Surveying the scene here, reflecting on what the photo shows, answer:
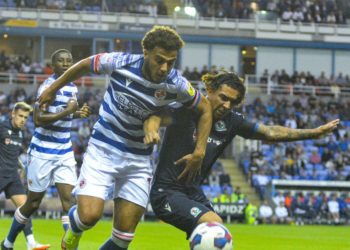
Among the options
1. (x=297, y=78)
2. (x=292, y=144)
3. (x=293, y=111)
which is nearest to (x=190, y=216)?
(x=292, y=144)

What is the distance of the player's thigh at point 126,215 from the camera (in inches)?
336

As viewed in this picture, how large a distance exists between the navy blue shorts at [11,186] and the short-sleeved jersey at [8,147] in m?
0.09

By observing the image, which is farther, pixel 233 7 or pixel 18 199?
pixel 233 7

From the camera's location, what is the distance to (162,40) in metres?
8.08

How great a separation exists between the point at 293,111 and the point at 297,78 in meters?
6.09

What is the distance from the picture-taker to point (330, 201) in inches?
1243

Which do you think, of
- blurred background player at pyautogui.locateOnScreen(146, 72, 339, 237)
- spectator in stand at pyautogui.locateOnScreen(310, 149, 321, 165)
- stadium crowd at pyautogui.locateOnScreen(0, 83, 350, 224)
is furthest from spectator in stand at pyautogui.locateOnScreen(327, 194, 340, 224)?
blurred background player at pyautogui.locateOnScreen(146, 72, 339, 237)

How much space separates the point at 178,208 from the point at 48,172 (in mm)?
3514

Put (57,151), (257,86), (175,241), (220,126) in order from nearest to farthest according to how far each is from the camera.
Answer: (220,126), (57,151), (175,241), (257,86)

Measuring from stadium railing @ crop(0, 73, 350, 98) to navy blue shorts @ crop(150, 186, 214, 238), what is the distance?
31223 millimetres

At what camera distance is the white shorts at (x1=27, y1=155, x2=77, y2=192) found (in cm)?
1154

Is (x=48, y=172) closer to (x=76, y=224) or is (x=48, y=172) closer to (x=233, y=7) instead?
(x=76, y=224)

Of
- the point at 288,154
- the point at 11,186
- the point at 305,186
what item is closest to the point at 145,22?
the point at 288,154

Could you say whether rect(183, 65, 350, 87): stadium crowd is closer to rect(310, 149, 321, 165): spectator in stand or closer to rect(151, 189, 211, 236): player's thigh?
rect(310, 149, 321, 165): spectator in stand
